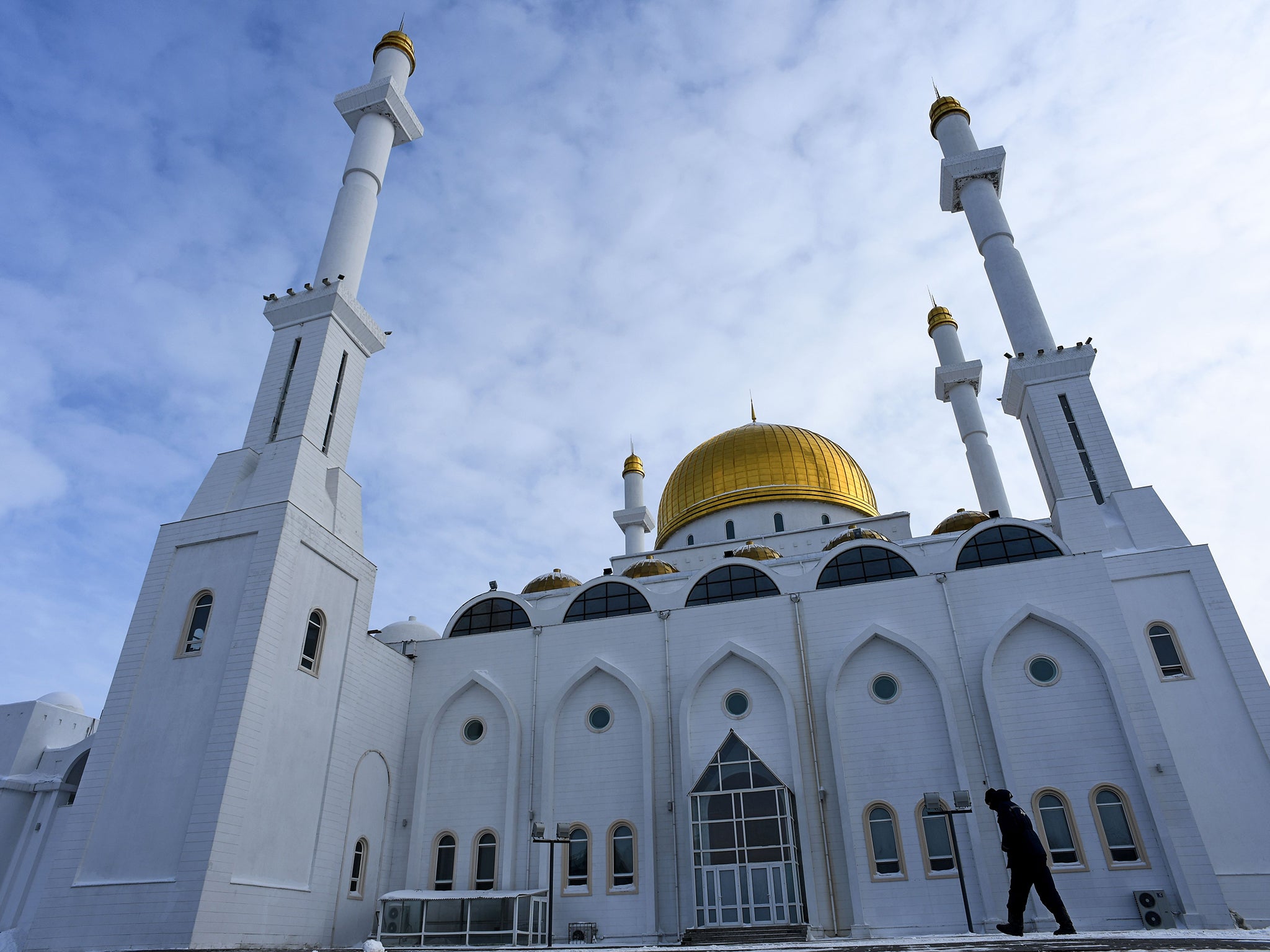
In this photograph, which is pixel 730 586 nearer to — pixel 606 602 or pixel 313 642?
pixel 606 602

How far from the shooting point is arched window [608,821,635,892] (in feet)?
51.9

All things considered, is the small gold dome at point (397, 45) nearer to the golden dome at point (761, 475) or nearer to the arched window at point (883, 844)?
the golden dome at point (761, 475)

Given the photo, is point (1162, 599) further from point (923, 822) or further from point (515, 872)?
point (515, 872)

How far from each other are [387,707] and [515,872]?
452cm

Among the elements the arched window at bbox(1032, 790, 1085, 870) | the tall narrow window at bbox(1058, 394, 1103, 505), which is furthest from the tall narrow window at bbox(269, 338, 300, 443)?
the tall narrow window at bbox(1058, 394, 1103, 505)

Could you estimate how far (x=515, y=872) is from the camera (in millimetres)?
16328

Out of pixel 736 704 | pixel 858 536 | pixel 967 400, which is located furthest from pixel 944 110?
pixel 736 704

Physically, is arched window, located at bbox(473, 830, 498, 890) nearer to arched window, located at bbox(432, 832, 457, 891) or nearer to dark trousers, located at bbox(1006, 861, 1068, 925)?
arched window, located at bbox(432, 832, 457, 891)

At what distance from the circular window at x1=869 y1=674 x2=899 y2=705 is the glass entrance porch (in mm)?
2650

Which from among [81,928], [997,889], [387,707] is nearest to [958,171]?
[997,889]

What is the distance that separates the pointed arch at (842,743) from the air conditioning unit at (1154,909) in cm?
230

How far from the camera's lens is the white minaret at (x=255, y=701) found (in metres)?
12.7

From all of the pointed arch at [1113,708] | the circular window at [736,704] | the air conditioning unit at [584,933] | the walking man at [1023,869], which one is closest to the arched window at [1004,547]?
the pointed arch at [1113,708]

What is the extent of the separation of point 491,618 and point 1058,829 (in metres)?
12.7
